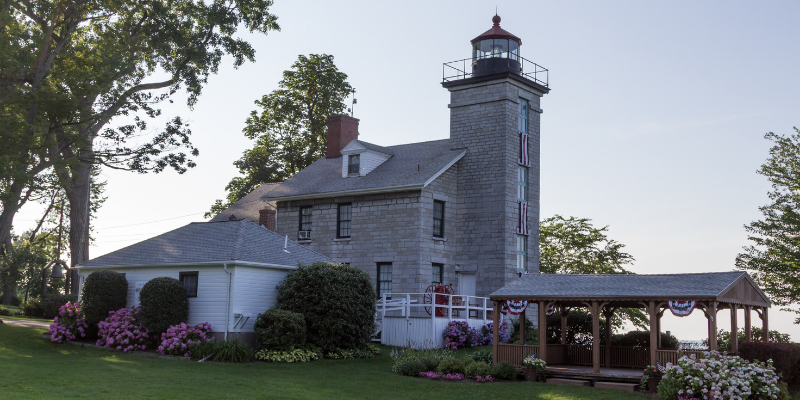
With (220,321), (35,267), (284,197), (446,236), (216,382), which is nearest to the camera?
(216,382)

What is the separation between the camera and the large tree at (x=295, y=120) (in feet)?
145

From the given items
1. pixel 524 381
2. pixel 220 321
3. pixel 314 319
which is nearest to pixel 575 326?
pixel 524 381

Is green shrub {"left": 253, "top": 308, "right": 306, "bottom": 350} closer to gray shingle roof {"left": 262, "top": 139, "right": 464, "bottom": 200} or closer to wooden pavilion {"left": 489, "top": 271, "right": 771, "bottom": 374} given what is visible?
wooden pavilion {"left": 489, "top": 271, "right": 771, "bottom": 374}

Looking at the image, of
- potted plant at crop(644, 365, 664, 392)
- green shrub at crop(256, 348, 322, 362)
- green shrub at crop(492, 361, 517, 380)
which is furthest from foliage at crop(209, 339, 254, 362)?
potted plant at crop(644, 365, 664, 392)

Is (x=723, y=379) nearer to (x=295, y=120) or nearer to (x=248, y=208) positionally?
(x=248, y=208)

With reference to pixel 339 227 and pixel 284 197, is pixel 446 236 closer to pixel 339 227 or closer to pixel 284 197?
pixel 339 227

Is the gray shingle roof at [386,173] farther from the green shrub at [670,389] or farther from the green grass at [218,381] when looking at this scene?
the green shrub at [670,389]

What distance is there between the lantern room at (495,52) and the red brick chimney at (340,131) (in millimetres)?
7464

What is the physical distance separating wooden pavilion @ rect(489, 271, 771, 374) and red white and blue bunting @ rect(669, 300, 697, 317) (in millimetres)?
135

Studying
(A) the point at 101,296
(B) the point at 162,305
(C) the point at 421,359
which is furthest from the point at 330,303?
(A) the point at 101,296

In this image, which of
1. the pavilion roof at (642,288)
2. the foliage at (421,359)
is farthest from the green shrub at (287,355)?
the pavilion roof at (642,288)

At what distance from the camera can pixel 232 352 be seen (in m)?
21.1

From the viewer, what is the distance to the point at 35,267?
153 ft

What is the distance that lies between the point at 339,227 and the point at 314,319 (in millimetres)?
9619
